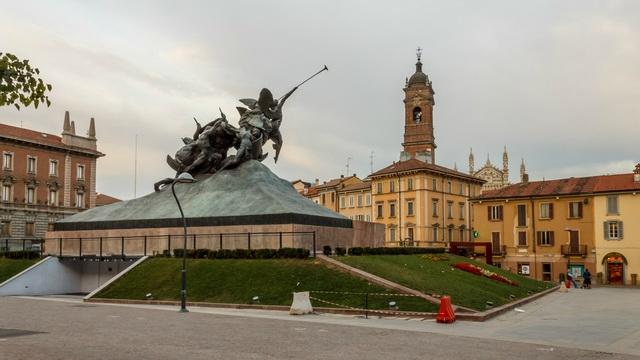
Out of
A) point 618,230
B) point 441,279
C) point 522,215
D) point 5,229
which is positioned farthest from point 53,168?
point 441,279

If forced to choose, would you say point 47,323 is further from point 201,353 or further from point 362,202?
point 362,202

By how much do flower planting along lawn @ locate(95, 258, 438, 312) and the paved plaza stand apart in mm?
1786

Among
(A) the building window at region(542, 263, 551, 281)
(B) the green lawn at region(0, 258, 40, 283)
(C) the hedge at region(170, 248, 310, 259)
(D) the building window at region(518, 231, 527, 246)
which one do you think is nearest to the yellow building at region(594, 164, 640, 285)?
(A) the building window at region(542, 263, 551, 281)

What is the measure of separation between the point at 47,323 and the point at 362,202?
236 feet

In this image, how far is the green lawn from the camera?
35.3 meters

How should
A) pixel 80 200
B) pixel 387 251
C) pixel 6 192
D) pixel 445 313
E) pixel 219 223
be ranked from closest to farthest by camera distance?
pixel 445 313 → pixel 219 223 → pixel 387 251 → pixel 6 192 → pixel 80 200

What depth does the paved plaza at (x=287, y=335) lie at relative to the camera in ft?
47.4

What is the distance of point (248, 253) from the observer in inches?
1258

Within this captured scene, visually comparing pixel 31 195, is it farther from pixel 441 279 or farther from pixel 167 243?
pixel 441 279

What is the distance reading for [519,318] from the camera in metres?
24.0

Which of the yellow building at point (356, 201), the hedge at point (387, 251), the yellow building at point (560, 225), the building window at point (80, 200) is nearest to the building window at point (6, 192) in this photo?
the building window at point (80, 200)

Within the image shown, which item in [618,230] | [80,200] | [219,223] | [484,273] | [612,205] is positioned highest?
[80,200]

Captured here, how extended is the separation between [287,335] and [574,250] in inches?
2099

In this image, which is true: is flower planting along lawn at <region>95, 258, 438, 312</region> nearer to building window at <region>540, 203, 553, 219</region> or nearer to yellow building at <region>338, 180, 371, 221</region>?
building window at <region>540, 203, 553, 219</region>
